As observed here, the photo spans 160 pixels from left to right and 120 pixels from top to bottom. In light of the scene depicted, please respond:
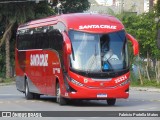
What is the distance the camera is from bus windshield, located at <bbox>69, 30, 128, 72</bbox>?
24875 millimetres

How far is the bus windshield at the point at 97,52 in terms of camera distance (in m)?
24.9

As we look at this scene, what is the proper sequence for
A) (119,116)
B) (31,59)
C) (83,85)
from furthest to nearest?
(31,59) → (83,85) → (119,116)

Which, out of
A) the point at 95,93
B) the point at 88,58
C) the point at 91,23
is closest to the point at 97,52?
the point at 88,58

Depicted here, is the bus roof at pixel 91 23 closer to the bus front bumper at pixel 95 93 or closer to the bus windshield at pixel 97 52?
the bus windshield at pixel 97 52

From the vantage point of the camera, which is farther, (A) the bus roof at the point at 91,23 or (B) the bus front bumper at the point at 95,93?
(A) the bus roof at the point at 91,23

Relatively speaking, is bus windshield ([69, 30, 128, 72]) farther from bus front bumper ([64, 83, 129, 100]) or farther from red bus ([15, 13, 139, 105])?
bus front bumper ([64, 83, 129, 100])

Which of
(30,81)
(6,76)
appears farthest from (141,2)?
(30,81)

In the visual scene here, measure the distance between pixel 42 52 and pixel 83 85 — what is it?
4473mm

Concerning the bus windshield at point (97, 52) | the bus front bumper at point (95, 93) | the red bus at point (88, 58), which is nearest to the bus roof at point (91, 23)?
the red bus at point (88, 58)

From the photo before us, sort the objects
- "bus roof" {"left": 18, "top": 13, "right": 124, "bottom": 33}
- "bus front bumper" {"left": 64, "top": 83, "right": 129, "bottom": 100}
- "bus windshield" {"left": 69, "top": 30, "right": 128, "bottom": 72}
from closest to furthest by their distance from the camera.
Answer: "bus front bumper" {"left": 64, "top": 83, "right": 129, "bottom": 100}, "bus windshield" {"left": 69, "top": 30, "right": 128, "bottom": 72}, "bus roof" {"left": 18, "top": 13, "right": 124, "bottom": 33}

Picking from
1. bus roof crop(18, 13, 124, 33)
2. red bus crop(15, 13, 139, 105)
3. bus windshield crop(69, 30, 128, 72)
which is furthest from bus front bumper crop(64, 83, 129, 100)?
bus roof crop(18, 13, 124, 33)

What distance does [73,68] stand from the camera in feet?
81.3

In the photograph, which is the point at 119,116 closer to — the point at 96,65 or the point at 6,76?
the point at 96,65

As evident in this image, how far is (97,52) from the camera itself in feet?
82.3
